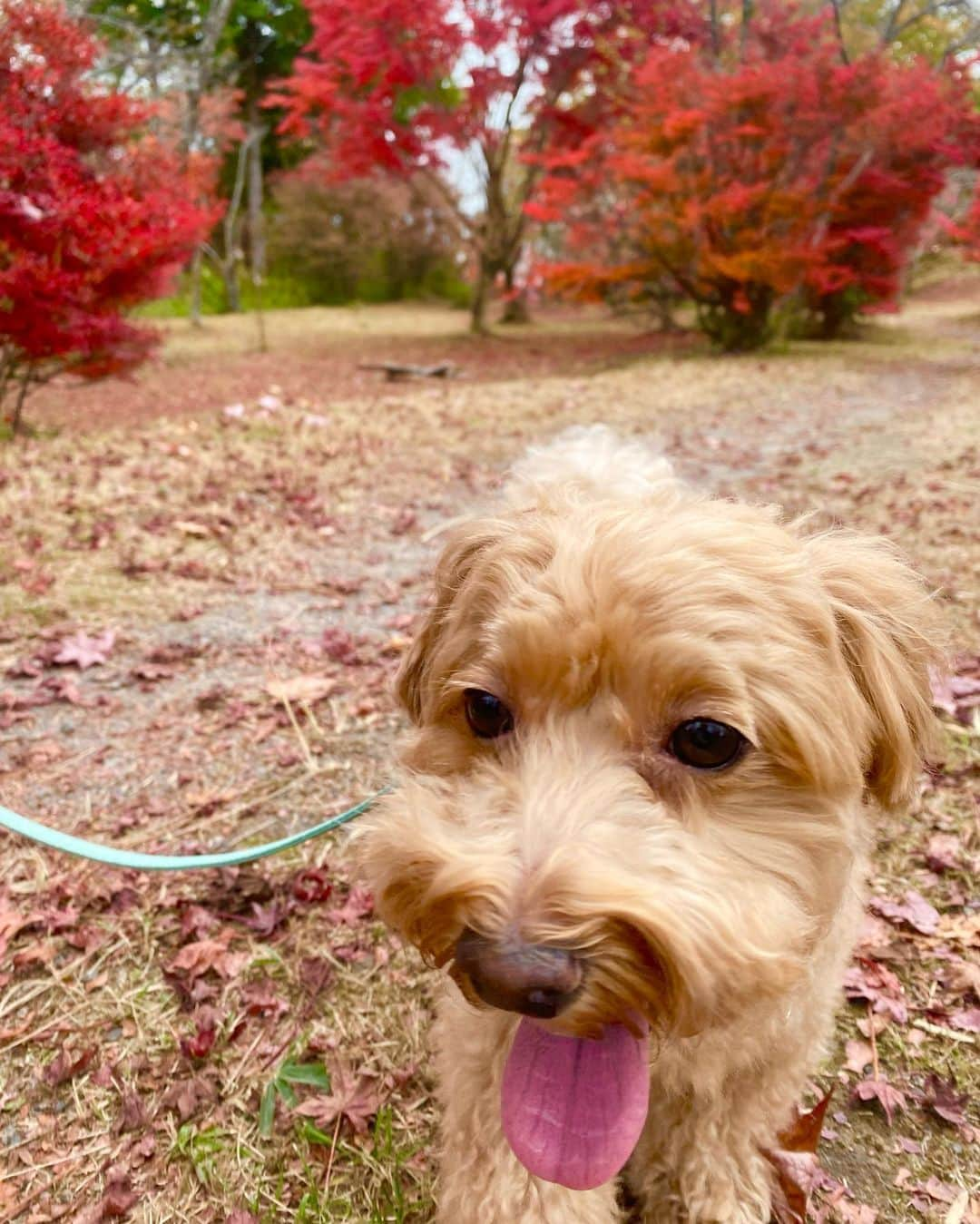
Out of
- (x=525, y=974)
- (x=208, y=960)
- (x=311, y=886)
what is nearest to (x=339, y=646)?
(x=311, y=886)

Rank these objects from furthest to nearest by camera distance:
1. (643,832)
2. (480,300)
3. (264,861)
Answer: (480,300), (264,861), (643,832)

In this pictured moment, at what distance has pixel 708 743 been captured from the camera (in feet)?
5.30

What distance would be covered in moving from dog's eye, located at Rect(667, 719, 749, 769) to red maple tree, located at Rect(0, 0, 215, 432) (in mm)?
8105

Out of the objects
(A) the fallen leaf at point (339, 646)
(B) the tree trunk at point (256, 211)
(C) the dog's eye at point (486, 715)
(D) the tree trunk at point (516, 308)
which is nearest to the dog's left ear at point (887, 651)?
(C) the dog's eye at point (486, 715)

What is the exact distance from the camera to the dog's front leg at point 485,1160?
1758 mm

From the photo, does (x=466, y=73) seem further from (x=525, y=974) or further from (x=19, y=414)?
(x=525, y=974)

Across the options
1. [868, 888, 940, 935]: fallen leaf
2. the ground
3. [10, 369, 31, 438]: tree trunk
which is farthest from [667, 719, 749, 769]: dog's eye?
[10, 369, 31, 438]: tree trunk

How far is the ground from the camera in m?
2.06

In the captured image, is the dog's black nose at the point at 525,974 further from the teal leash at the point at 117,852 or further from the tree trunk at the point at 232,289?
the tree trunk at the point at 232,289

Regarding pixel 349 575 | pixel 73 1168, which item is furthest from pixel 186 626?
pixel 73 1168

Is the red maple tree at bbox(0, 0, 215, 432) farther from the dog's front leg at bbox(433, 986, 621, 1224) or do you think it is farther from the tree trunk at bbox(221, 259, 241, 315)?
the tree trunk at bbox(221, 259, 241, 315)

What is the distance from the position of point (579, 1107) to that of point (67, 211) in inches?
344

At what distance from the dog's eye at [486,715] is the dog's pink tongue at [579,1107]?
1.85ft

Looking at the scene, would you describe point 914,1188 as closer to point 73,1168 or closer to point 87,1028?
point 73,1168
